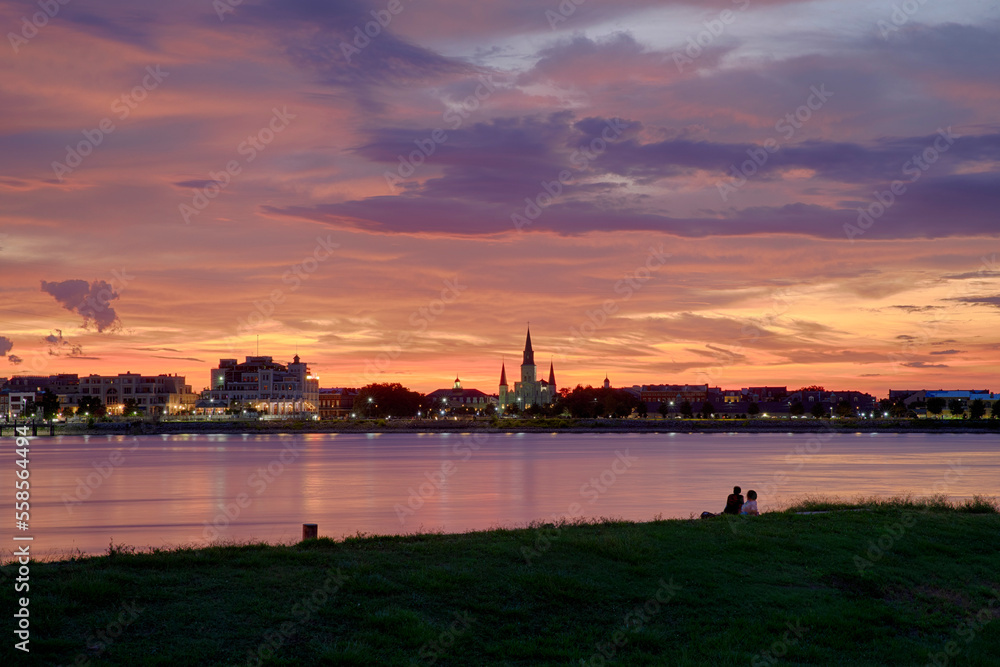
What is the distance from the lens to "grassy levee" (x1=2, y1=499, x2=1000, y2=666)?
12062mm

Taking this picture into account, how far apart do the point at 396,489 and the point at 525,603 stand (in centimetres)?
4638

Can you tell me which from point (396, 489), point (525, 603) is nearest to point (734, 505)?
point (525, 603)

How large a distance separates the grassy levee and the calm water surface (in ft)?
49.7

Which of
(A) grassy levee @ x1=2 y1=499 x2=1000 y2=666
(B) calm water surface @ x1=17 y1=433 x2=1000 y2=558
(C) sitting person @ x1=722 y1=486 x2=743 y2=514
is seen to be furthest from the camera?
(B) calm water surface @ x1=17 y1=433 x2=1000 y2=558

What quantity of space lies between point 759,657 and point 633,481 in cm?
5464

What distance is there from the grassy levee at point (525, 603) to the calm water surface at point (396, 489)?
1514cm

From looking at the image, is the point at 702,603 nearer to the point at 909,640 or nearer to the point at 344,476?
the point at 909,640

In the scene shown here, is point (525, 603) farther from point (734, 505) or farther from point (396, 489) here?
point (396, 489)

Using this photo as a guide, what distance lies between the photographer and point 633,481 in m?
66.4

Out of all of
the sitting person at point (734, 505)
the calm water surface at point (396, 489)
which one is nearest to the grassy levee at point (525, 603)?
the sitting person at point (734, 505)

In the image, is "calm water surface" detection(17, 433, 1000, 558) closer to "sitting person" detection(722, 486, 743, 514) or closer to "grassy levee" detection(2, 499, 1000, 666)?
"sitting person" detection(722, 486, 743, 514)

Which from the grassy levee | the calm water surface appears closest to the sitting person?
the grassy levee

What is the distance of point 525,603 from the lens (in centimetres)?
1409

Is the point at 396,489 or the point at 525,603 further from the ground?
the point at 525,603
